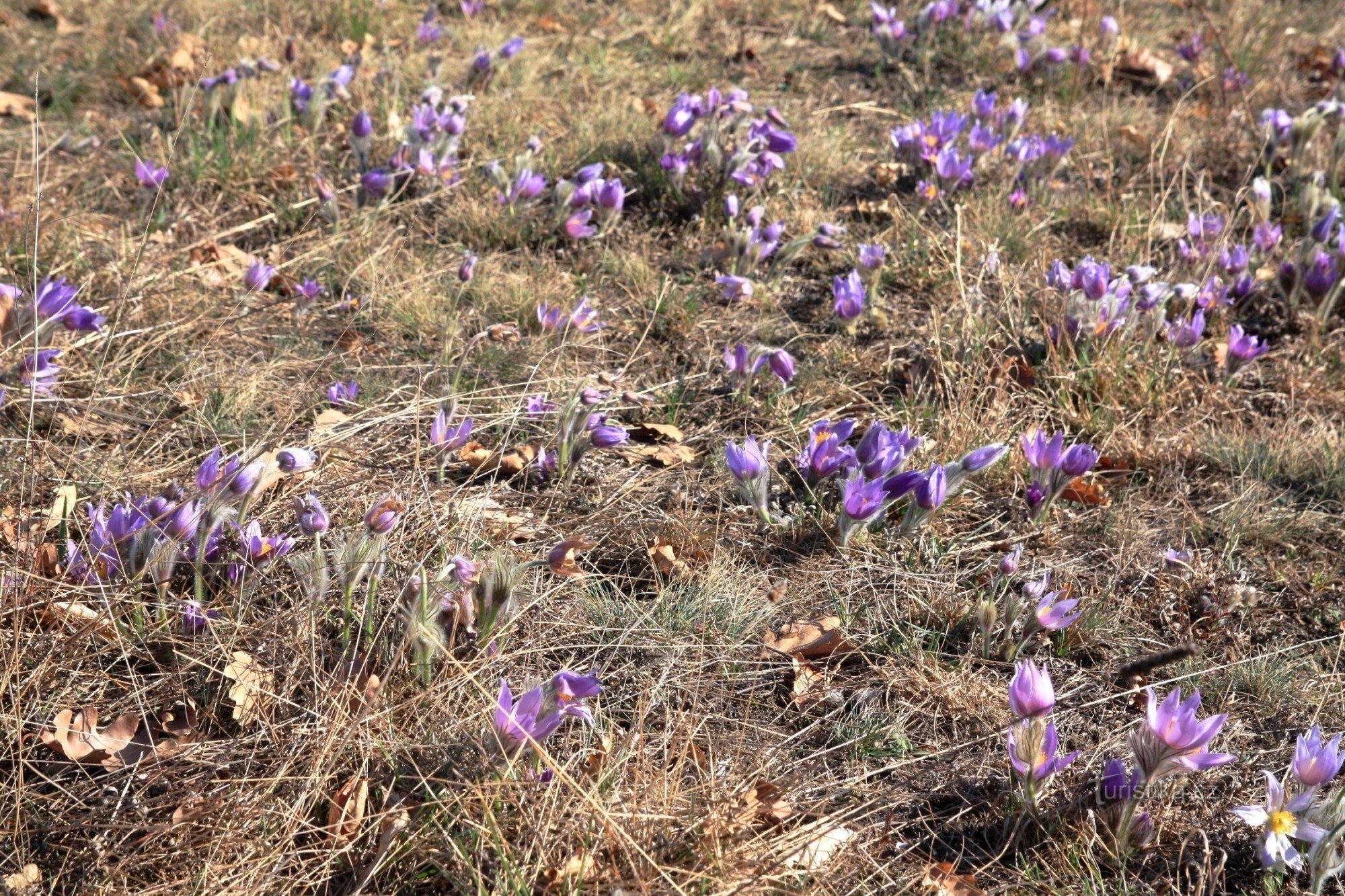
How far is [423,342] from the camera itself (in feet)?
10.3

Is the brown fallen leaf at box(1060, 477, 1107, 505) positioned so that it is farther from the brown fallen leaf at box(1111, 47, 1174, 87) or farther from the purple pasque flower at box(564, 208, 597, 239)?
the brown fallen leaf at box(1111, 47, 1174, 87)

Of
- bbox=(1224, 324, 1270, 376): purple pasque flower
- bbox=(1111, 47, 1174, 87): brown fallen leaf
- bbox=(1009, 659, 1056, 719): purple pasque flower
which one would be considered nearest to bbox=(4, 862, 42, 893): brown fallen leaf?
bbox=(1009, 659, 1056, 719): purple pasque flower

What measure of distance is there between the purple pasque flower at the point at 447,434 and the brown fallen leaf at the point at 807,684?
90 centimetres

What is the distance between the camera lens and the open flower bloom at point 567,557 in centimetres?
225

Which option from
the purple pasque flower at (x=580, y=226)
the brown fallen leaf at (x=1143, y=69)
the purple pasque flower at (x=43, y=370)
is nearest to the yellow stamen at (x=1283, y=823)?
the purple pasque flower at (x=580, y=226)

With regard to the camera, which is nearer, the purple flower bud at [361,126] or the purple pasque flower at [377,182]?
the purple pasque flower at [377,182]

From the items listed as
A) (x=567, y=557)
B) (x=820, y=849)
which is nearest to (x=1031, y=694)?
(x=820, y=849)

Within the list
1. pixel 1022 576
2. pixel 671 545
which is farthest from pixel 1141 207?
pixel 671 545

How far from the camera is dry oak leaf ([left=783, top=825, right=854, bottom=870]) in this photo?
72.0 inches

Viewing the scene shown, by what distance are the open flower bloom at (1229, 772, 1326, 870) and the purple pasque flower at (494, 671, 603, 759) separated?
1.12 meters

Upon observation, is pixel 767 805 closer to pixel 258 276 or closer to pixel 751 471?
pixel 751 471

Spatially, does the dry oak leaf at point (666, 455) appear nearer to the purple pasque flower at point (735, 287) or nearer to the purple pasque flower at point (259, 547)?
the purple pasque flower at point (735, 287)

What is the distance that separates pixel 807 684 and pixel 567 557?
547 mm

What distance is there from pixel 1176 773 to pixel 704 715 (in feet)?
2.70
